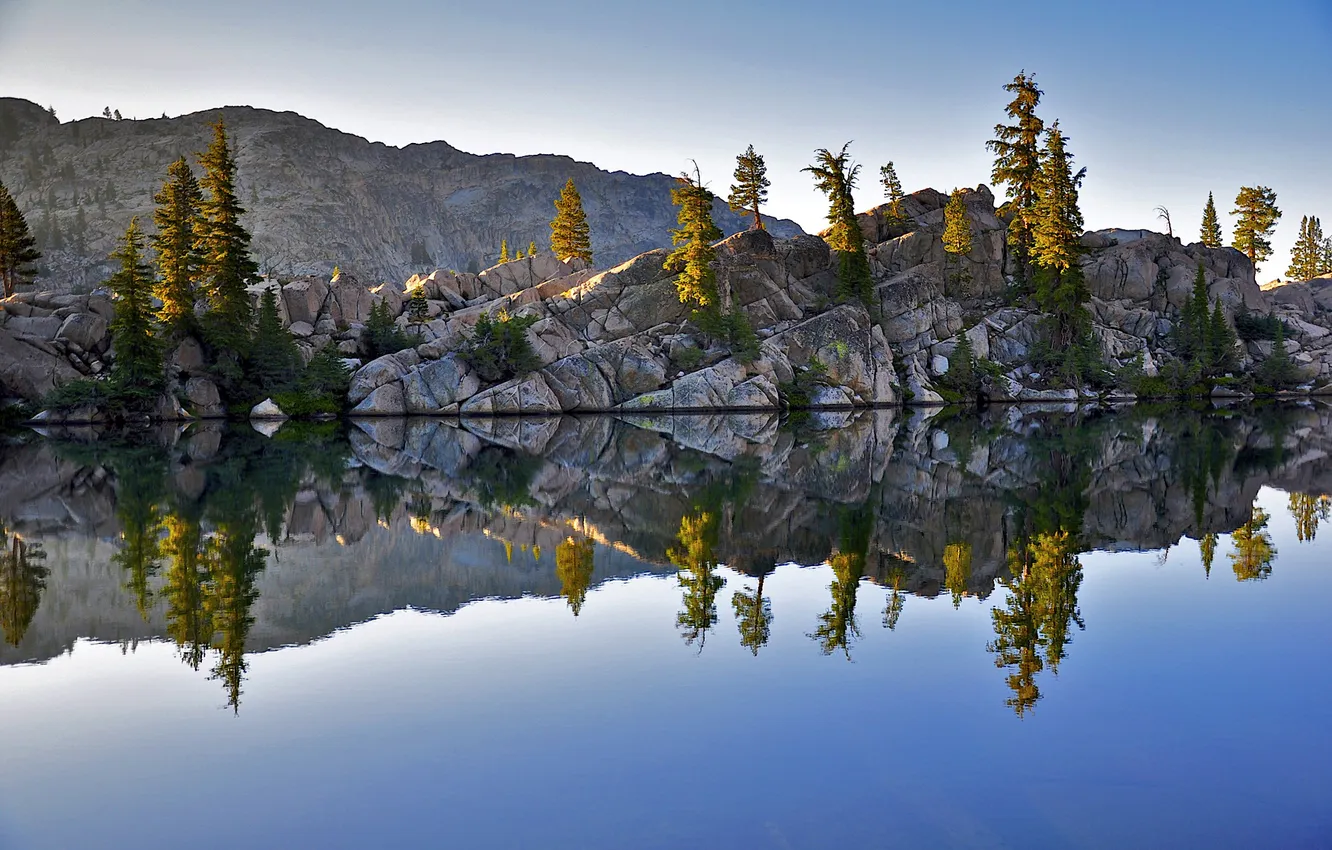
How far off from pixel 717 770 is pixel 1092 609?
292 inches

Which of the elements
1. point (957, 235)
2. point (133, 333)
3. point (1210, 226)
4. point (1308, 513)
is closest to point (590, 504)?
point (1308, 513)

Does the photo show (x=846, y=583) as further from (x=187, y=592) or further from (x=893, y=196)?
(x=893, y=196)

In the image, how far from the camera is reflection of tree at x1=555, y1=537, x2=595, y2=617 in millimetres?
14383

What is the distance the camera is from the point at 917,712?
8.97m

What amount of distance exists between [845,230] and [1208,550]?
72.2 metres

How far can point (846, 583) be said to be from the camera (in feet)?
47.8

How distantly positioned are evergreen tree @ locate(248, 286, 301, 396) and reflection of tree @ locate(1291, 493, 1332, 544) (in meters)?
61.1

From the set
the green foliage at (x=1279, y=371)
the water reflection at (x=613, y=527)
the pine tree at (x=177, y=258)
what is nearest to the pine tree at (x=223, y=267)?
the pine tree at (x=177, y=258)

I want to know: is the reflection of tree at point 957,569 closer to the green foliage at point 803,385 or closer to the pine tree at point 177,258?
the green foliage at point 803,385

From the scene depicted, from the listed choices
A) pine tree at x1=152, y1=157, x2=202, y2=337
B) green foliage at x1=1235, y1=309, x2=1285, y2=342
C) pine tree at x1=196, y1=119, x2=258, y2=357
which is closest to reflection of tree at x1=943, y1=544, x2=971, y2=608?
pine tree at x1=196, y1=119, x2=258, y2=357

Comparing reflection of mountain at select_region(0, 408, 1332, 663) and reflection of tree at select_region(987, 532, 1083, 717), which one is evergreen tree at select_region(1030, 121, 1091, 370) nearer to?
reflection of mountain at select_region(0, 408, 1332, 663)

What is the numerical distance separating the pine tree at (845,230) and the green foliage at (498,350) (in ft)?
97.9

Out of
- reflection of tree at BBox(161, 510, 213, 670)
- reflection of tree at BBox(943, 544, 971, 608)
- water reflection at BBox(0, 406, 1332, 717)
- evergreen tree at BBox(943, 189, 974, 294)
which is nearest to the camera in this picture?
reflection of tree at BBox(161, 510, 213, 670)

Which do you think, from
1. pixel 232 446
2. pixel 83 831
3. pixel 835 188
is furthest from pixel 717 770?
pixel 835 188
